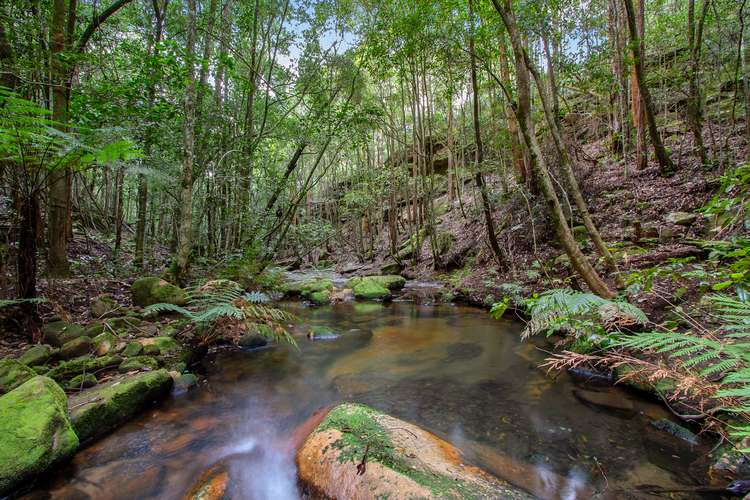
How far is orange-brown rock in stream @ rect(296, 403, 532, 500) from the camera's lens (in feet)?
6.54

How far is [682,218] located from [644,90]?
318 centimetres

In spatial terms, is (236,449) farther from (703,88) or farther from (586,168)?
(703,88)

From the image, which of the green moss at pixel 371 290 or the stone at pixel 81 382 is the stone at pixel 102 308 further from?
the green moss at pixel 371 290

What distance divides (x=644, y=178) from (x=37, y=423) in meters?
12.6

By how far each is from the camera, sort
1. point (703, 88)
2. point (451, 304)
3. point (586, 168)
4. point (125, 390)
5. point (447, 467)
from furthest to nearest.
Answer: point (586, 168) → point (451, 304) → point (703, 88) → point (125, 390) → point (447, 467)

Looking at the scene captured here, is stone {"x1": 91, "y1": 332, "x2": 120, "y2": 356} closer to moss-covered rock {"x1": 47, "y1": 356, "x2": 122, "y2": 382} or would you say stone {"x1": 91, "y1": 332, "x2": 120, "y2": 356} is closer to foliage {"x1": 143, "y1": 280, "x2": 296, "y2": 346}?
moss-covered rock {"x1": 47, "y1": 356, "x2": 122, "y2": 382}

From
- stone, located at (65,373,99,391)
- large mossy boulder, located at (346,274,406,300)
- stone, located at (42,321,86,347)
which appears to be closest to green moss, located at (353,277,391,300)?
large mossy boulder, located at (346,274,406,300)

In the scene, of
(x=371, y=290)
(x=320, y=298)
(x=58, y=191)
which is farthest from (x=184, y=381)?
(x=371, y=290)

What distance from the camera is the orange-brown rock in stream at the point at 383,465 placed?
1.99 meters

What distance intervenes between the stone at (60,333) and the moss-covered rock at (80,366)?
19.9 inches

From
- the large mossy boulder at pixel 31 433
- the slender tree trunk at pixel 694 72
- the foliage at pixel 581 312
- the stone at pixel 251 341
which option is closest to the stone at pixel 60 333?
the large mossy boulder at pixel 31 433

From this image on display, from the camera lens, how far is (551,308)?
319 cm

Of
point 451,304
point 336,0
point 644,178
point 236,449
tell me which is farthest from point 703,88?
point 236,449

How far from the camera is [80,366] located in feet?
11.7
